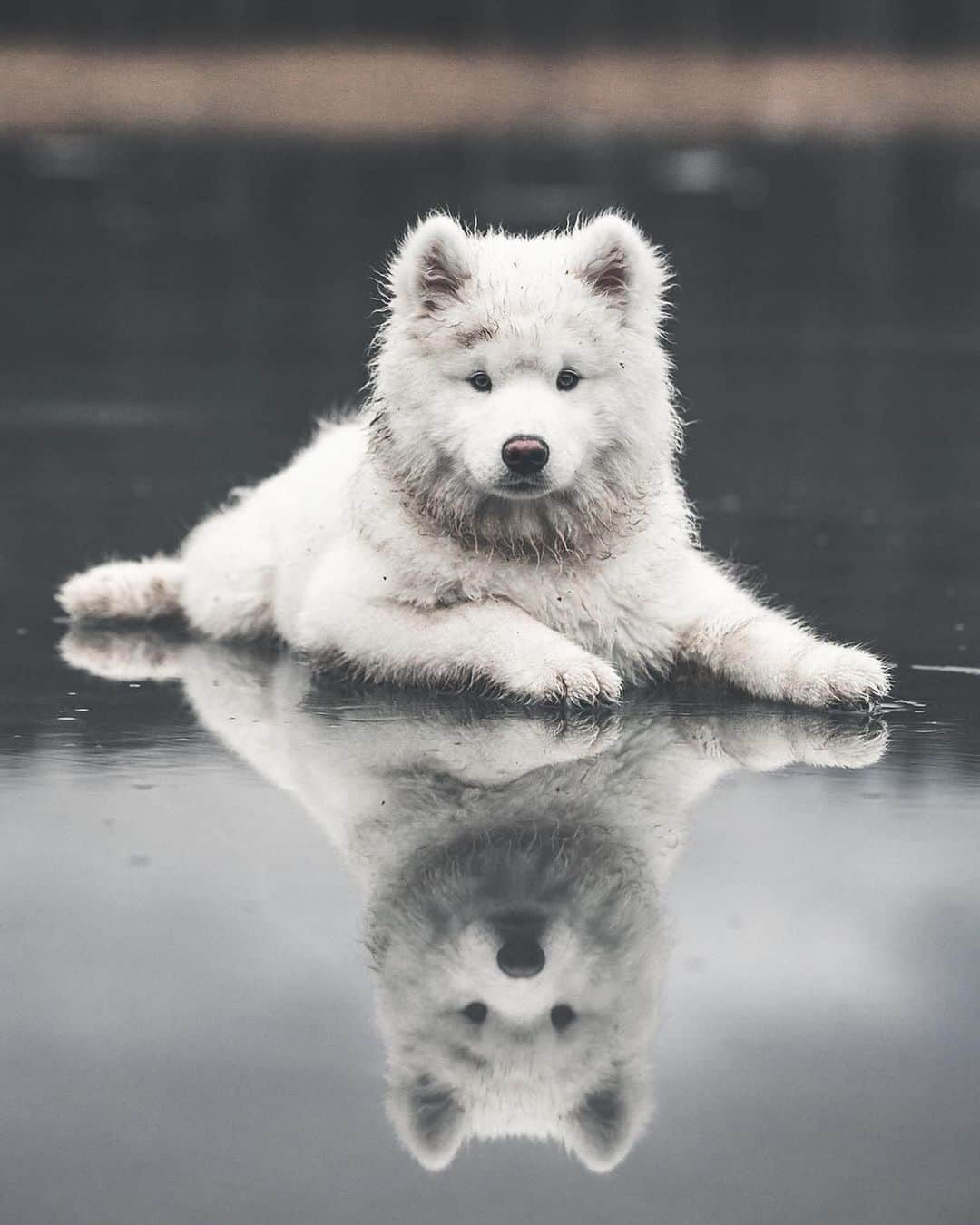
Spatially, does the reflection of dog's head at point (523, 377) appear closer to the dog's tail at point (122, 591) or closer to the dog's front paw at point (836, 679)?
the dog's front paw at point (836, 679)

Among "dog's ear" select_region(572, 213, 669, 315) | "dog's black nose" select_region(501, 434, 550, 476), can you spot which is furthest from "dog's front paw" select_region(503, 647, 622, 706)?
"dog's ear" select_region(572, 213, 669, 315)

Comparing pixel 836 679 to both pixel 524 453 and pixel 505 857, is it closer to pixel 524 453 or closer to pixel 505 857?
pixel 524 453

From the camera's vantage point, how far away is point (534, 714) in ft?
21.4

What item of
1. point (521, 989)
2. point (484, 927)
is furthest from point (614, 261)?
point (521, 989)

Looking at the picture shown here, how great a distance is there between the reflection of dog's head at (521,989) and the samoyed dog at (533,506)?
1.40 meters

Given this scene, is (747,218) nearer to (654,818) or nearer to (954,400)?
(954,400)

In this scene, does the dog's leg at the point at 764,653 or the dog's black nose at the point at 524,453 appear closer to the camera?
the dog's black nose at the point at 524,453

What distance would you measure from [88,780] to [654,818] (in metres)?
1.57

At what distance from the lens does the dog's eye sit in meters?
4.24

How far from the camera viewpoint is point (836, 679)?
6.67m

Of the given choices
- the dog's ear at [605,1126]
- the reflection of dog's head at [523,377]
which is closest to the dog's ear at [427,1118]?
the dog's ear at [605,1126]

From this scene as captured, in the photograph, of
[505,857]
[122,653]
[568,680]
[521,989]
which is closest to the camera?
[521,989]

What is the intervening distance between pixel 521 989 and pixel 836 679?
99.9 inches

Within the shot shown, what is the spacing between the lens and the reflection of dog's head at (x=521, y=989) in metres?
3.92
